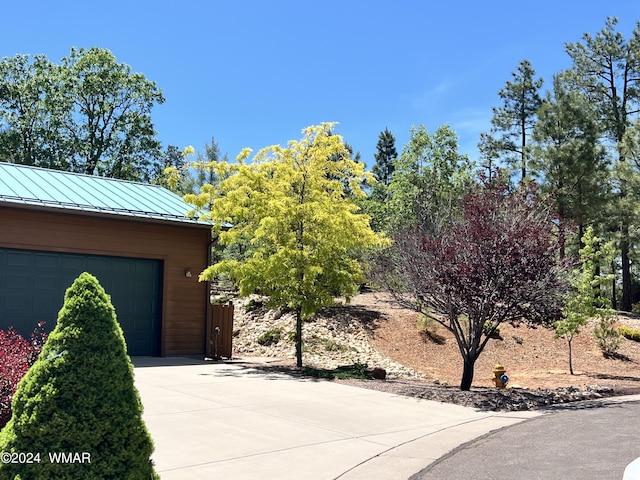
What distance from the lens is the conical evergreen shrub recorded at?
3654mm

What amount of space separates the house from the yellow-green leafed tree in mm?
1421

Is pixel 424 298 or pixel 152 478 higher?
pixel 424 298

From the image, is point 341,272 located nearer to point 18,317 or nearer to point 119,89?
point 18,317

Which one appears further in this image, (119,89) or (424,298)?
(119,89)

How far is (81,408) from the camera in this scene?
377 cm

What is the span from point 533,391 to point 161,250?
32.0 ft

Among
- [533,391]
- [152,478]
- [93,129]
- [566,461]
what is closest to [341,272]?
[533,391]

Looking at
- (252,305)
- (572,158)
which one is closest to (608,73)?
(572,158)

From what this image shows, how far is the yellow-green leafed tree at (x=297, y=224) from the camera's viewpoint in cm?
1416

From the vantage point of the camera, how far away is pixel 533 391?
39.5 feet

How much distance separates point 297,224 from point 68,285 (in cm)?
570

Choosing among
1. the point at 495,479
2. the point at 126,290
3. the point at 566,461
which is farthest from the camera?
the point at 126,290

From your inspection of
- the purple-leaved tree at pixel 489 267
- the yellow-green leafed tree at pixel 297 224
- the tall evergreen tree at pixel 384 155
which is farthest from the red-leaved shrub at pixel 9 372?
the tall evergreen tree at pixel 384 155

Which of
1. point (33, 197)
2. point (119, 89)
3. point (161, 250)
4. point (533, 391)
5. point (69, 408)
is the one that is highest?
point (119, 89)
